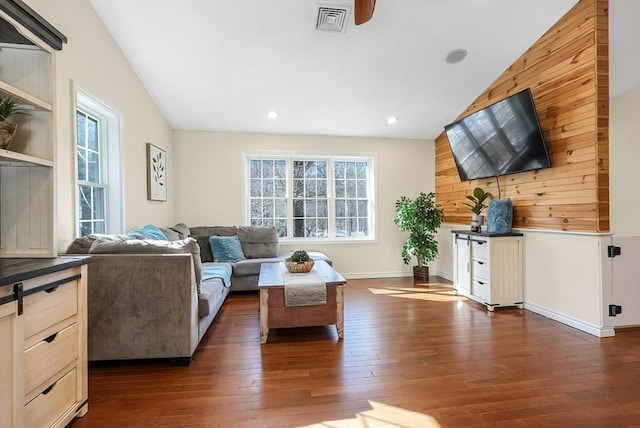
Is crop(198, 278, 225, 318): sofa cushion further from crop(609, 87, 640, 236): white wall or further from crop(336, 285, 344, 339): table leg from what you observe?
crop(609, 87, 640, 236): white wall

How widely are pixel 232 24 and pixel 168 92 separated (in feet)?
5.00

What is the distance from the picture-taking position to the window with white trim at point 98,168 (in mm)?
2991

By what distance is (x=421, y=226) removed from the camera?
197 inches

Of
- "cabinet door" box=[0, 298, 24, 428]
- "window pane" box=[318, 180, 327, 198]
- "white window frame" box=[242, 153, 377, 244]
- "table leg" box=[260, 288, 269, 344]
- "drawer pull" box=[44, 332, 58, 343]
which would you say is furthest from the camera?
"window pane" box=[318, 180, 327, 198]

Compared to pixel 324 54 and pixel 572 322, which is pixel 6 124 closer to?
pixel 324 54

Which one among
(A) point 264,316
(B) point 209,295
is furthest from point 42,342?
(A) point 264,316

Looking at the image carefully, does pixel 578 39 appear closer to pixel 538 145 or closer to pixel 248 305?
pixel 538 145

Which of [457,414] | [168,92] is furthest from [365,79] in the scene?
[457,414]

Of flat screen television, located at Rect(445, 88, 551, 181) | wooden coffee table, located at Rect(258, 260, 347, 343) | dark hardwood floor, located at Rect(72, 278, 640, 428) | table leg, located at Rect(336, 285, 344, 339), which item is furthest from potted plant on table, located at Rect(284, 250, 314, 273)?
flat screen television, located at Rect(445, 88, 551, 181)

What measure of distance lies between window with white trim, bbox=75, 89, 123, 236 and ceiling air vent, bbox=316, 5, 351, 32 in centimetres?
223

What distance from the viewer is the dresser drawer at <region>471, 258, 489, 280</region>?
147 inches

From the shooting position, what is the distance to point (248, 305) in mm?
3896

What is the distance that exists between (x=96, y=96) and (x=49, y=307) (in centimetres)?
220

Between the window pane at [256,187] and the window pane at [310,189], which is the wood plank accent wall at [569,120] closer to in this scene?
the window pane at [310,189]
